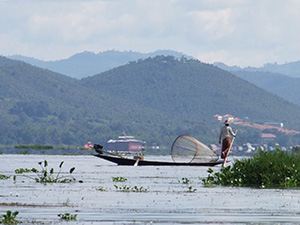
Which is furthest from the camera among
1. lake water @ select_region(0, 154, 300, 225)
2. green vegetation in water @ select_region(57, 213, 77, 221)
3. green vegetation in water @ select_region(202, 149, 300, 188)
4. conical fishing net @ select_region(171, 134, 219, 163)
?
conical fishing net @ select_region(171, 134, 219, 163)

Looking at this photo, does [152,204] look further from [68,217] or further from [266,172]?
[266,172]

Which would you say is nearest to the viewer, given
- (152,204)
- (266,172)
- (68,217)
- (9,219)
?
(9,219)

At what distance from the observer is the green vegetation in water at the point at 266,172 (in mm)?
35906

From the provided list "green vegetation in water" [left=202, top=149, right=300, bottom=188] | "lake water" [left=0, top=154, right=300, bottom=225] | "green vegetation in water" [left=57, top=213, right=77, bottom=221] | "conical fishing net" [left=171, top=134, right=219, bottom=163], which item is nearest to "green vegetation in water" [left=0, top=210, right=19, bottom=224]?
"lake water" [left=0, top=154, right=300, bottom=225]

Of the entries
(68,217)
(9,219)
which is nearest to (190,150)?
(68,217)

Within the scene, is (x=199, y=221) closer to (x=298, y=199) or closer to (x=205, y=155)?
(x=298, y=199)

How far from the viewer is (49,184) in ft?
123

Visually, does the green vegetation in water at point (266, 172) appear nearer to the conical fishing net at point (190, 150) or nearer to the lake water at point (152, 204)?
the lake water at point (152, 204)

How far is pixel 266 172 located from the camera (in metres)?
36.2

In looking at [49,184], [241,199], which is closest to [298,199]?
[241,199]

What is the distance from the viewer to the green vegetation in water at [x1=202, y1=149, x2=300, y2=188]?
1414 inches

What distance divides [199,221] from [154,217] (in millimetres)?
1478

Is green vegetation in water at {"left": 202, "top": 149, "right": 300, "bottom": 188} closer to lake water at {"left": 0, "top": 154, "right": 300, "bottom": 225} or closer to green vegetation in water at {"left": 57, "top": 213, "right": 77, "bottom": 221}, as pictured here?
lake water at {"left": 0, "top": 154, "right": 300, "bottom": 225}

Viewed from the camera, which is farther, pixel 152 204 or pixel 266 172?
pixel 266 172
